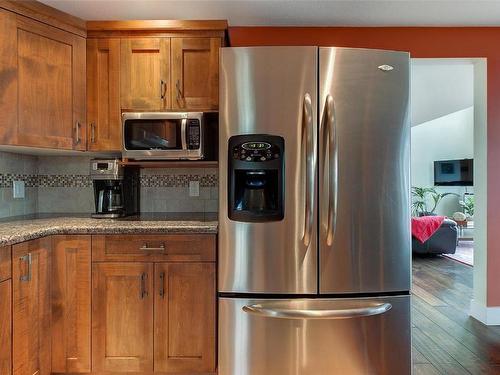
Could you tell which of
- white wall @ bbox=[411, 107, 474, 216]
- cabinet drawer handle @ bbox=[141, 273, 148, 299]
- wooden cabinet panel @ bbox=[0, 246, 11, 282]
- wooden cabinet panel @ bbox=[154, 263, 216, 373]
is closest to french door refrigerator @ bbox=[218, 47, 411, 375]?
wooden cabinet panel @ bbox=[154, 263, 216, 373]

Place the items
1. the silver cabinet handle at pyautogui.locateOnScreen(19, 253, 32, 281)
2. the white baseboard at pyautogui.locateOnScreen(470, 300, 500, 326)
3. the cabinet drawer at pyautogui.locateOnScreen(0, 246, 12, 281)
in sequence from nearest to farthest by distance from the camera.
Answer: the cabinet drawer at pyautogui.locateOnScreen(0, 246, 12, 281)
the silver cabinet handle at pyautogui.locateOnScreen(19, 253, 32, 281)
the white baseboard at pyautogui.locateOnScreen(470, 300, 500, 326)

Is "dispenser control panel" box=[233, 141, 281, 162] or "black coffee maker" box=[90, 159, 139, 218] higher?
"dispenser control panel" box=[233, 141, 281, 162]

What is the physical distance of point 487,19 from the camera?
8.56ft

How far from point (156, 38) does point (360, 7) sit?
1.36 metres

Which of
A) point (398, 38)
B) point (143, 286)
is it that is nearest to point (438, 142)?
point (398, 38)

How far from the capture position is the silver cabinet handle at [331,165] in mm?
1746

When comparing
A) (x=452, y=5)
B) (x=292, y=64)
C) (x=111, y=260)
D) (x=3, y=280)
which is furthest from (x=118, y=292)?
(x=452, y=5)

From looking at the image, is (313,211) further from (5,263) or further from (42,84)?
(42,84)

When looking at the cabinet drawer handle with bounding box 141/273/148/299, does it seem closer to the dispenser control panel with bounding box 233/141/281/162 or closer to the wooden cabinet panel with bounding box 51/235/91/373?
the wooden cabinet panel with bounding box 51/235/91/373

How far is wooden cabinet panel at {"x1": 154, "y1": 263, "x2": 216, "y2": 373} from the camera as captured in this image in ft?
6.28

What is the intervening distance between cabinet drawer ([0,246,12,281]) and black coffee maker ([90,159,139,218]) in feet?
2.37

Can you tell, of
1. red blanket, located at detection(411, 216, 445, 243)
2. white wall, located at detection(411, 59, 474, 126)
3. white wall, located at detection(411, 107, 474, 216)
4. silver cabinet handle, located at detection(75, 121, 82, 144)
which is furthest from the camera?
white wall, located at detection(411, 107, 474, 216)

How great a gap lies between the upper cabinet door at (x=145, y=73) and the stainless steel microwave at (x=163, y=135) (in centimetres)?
13

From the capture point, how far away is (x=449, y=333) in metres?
2.71
